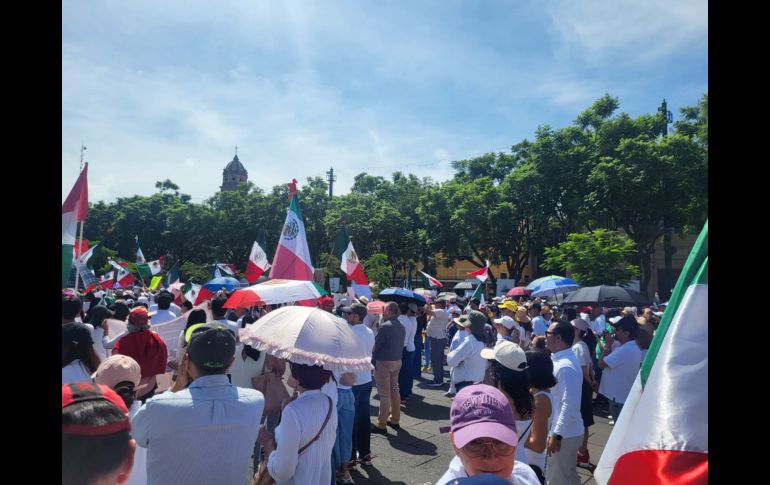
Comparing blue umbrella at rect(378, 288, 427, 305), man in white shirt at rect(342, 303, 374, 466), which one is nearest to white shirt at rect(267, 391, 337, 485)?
man in white shirt at rect(342, 303, 374, 466)

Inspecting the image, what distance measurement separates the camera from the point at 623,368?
713 cm

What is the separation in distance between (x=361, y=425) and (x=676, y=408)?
4654 mm

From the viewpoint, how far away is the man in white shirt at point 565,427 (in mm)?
4219

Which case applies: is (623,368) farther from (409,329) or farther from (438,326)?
(438,326)

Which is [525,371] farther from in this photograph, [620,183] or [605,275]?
[620,183]

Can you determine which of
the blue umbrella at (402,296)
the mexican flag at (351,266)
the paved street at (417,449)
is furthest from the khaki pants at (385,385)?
the mexican flag at (351,266)

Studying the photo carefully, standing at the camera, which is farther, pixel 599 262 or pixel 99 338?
pixel 599 262

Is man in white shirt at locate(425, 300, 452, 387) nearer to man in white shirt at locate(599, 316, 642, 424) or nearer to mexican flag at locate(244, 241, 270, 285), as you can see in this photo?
mexican flag at locate(244, 241, 270, 285)

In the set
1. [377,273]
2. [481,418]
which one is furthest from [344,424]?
[377,273]

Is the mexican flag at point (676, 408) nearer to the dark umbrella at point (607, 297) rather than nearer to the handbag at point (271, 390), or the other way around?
the handbag at point (271, 390)

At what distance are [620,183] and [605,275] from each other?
7040 millimetres

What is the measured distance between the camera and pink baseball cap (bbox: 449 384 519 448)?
221 cm

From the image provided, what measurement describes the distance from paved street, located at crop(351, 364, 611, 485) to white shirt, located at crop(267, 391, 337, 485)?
2840 millimetres

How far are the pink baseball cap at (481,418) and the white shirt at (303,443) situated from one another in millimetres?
1038
